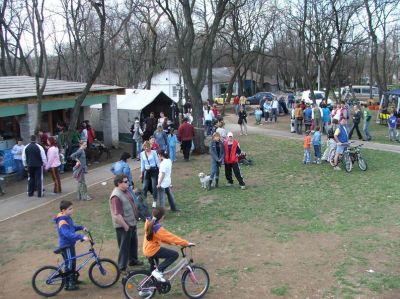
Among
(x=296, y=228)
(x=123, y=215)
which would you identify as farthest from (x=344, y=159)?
(x=123, y=215)

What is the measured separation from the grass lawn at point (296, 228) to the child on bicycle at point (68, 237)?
214cm

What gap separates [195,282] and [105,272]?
152cm

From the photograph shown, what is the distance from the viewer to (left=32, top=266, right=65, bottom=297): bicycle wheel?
728 centimetres

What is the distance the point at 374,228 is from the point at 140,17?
29.7 meters

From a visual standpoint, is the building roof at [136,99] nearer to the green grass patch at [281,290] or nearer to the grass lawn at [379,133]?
the grass lawn at [379,133]

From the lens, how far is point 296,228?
32.9ft

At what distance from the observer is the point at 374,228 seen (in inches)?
388

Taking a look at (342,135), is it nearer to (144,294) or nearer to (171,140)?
(171,140)

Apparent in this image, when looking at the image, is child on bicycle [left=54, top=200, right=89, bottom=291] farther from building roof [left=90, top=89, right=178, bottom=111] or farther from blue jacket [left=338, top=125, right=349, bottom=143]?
building roof [left=90, top=89, right=178, bottom=111]

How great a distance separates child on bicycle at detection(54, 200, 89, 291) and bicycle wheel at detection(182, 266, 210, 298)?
158cm

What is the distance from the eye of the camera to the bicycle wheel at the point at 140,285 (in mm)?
6895

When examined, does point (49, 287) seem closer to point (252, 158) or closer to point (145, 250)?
point (145, 250)

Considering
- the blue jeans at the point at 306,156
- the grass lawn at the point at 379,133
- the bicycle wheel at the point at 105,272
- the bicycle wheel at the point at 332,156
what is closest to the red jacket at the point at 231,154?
the bicycle wheel at the point at 332,156

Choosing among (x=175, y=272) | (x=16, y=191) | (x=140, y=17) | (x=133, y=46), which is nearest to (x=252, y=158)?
(x=16, y=191)
